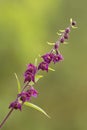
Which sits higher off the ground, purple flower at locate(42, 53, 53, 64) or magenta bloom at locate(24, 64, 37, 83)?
purple flower at locate(42, 53, 53, 64)

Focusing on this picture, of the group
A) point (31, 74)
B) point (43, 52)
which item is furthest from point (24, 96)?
point (43, 52)

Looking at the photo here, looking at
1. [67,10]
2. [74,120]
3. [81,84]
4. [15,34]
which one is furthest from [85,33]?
[15,34]

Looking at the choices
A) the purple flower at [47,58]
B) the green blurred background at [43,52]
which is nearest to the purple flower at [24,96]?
the purple flower at [47,58]

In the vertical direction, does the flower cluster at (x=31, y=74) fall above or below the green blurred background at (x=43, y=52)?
below

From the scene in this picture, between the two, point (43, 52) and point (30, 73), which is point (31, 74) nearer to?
point (30, 73)

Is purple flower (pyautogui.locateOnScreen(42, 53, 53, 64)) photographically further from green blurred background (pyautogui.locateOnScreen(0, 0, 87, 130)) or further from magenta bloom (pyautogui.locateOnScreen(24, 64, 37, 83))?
→ green blurred background (pyautogui.locateOnScreen(0, 0, 87, 130))

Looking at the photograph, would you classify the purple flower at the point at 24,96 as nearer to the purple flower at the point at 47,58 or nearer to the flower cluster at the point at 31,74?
the flower cluster at the point at 31,74

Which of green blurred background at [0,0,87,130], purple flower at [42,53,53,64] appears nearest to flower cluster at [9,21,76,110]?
purple flower at [42,53,53,64]

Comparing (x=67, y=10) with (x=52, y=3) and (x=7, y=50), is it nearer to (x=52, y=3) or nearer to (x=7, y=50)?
(x=52, y=3)

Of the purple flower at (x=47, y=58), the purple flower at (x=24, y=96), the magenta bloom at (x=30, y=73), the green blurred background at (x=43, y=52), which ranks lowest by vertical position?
the purple flower at (x=24, y=96)
